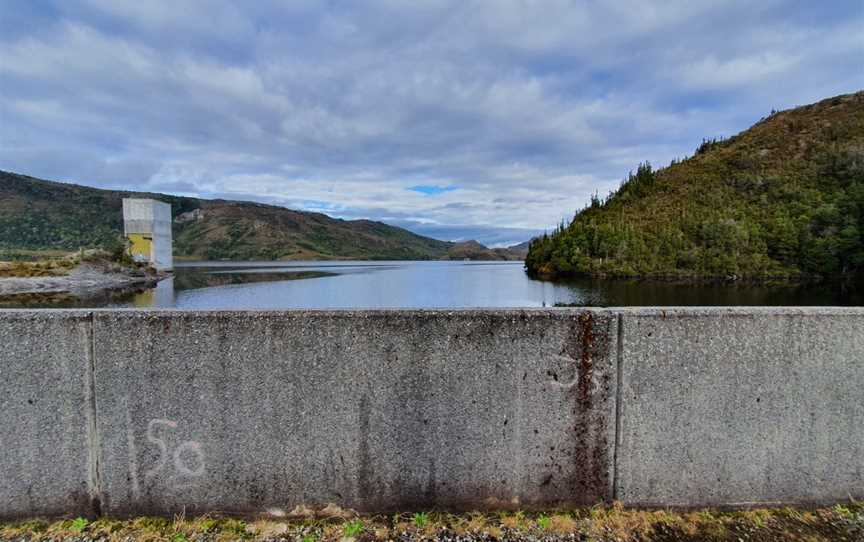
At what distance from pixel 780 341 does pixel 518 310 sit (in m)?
1.93

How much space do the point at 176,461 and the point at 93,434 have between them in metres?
0.58

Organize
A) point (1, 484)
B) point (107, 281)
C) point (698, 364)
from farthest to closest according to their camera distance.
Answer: point (107, 281), point (698, 364), point (1, 484)

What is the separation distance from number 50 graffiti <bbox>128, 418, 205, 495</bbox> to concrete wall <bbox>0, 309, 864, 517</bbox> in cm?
1

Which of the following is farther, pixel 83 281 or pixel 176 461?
pixel 83 281

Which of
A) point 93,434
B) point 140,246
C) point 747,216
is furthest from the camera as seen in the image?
point 747,216

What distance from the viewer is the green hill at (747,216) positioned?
248 feet

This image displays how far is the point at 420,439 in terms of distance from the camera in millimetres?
2795

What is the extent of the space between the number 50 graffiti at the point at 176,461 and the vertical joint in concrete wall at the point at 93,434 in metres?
0.23

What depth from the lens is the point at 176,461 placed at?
2.73m

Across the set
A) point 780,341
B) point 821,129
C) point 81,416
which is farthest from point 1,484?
point 821,129

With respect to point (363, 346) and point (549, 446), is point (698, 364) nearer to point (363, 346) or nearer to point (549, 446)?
point (549, 446)

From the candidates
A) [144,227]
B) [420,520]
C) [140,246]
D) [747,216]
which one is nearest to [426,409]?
[420,520]

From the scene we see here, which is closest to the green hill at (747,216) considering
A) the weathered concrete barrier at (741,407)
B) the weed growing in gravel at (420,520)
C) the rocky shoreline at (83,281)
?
the rocky shoreline at (83,281)

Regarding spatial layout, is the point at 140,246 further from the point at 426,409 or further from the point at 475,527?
the point at 475,527
